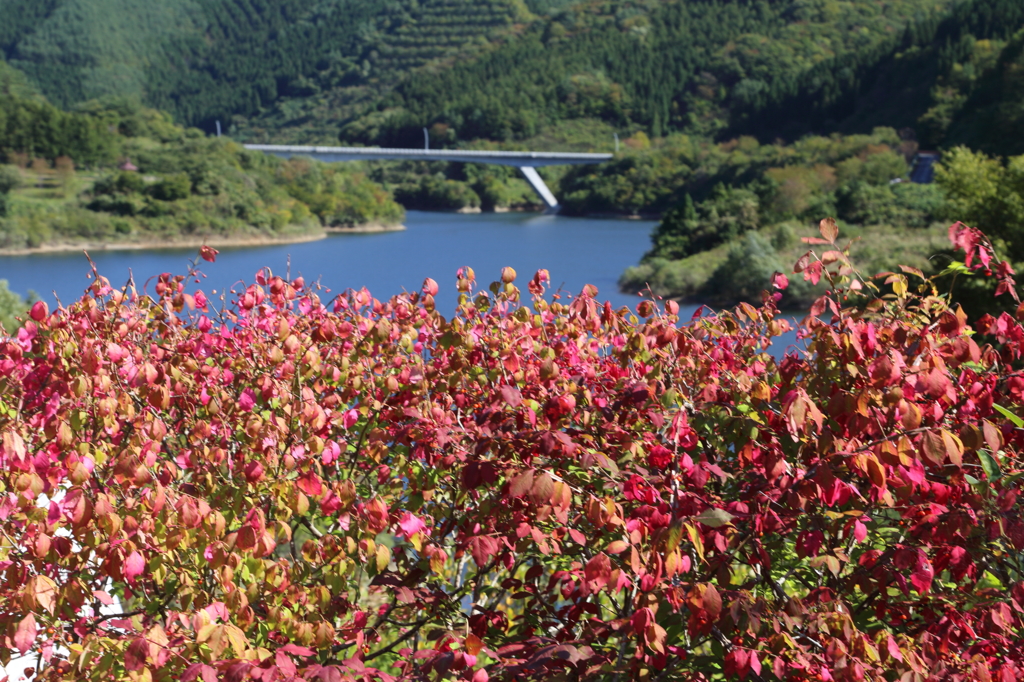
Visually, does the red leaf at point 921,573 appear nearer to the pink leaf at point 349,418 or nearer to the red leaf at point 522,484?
the red leaf at point 522,484

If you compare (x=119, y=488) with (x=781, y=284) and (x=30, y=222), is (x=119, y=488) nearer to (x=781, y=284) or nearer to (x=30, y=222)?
(x=781, y=284)

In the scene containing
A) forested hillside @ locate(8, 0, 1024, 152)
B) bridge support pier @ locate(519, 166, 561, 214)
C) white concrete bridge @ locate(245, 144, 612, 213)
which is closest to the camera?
bridge support pier @ locate(519, 166, 561, 214)

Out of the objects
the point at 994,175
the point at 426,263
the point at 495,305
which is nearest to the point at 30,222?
the point at 426,263

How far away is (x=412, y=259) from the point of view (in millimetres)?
22375

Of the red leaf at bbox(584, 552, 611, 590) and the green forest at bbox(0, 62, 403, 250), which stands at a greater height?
the red leaf at bbox(584, 552, 611, 590)

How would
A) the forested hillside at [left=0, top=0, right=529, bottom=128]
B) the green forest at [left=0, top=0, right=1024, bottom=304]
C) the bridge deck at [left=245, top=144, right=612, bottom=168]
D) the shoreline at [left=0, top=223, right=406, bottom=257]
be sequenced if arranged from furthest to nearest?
1. the forested hillside at [left=0, top=0, right=529, bottom=128]
2. the bridge deck at [left=245, top=144, right=612, bottom=168]
3. the shoreline at [left=0, top=223, right=406, bottom=257]
4. the green forest at [left=0, top=0, right=1024, bottom=304]

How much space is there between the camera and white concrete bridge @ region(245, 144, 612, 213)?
1774 inches

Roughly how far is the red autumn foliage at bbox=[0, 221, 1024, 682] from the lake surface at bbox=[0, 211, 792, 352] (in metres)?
12.1

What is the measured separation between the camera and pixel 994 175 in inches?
594

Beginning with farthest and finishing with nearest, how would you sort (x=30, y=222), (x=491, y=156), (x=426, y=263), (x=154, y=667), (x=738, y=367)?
(x=491, y=156), (x=30, y=222), (x=426, y=263), (x=738, y=367), (x=154, y=667)

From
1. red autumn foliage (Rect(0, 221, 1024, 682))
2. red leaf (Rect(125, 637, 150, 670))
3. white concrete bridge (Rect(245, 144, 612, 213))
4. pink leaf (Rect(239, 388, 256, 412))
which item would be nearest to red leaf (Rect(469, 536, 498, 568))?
red autumn foliage (Rect(0, 221, 1024, 682))

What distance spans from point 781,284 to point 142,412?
1.54 metres

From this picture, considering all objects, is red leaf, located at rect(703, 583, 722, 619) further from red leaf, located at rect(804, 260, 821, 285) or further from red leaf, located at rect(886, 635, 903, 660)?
red leaf, located at rect(804, 260, 821, 285)

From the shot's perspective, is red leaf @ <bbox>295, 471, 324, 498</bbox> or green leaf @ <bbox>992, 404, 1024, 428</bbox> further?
red leaf @ <bbox>295, 471, 324, 498</bbox>
